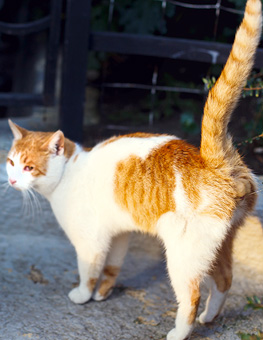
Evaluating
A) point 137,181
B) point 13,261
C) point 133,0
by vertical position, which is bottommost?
point 13,261

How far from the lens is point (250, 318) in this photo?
219 cm

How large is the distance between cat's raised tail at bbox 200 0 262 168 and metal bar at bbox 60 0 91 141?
1.31m

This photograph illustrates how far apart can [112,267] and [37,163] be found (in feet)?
1.95

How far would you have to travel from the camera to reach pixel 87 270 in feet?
7.24

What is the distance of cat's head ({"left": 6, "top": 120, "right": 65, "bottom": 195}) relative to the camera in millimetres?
2119

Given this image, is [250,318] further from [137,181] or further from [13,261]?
[13,261]

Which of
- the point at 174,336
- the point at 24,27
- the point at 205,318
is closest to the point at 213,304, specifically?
the point at 205,318

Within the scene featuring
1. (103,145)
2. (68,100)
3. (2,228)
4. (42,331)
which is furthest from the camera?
(68,100)

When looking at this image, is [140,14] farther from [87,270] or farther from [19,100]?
[87,270]

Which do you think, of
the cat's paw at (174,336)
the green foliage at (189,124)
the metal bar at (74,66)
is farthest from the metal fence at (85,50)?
the cat's paw at (174,336)

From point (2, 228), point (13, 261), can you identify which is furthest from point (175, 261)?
point (2, 228)

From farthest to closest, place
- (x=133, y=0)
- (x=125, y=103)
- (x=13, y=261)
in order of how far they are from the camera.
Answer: (x=125, y=103), (x=133, y=0), (x=13, y=261)

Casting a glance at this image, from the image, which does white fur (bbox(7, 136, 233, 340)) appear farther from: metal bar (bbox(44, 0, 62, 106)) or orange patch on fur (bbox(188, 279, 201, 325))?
metal bar (bbox(44, 0, 62, 106))

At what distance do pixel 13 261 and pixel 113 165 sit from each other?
0.86 m
